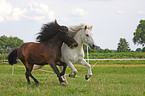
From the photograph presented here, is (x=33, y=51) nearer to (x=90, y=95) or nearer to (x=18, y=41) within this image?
(x=90, y=95)

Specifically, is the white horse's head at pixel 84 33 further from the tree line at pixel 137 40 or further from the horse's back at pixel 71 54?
the tree line at pixel 137 40

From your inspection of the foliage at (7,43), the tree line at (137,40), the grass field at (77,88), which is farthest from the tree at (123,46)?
the grass field at (77,88)

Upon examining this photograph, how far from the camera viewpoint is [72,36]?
7.75m

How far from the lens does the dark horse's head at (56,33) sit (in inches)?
281

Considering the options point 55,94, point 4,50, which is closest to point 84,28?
point 55,94

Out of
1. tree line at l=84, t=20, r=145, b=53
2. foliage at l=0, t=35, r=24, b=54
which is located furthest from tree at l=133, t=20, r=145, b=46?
foliage at l=0, t=35, r=24, b=54

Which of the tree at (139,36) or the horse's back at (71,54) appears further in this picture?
the tree at (139,36)

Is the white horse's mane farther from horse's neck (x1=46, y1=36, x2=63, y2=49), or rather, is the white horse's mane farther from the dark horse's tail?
the dark horse's tail

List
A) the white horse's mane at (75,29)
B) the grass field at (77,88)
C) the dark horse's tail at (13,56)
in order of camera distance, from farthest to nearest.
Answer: the dark horse's tail at (13,56), the white horse's mane at (75,29), the grass field at (77,88)

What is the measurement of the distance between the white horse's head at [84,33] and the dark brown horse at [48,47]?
1.46 feet

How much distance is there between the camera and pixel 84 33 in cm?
743

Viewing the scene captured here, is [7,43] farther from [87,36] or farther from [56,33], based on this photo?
[87,36]

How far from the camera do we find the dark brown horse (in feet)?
22.7

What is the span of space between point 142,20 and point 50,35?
67.3 metres
